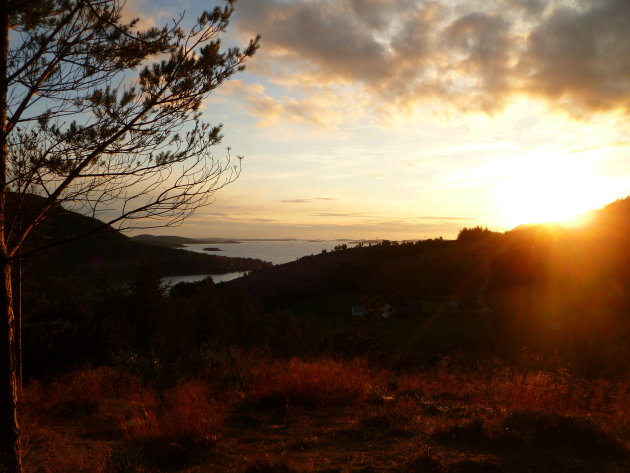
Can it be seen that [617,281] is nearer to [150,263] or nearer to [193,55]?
[150,263]

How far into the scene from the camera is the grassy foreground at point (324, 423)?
5004 millimetres

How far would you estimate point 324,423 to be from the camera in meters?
6.70

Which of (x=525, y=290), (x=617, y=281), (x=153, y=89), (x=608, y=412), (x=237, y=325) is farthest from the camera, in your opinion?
(x=525, y=290)

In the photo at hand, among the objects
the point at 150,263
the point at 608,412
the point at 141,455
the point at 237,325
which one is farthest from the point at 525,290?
the point at 141,455

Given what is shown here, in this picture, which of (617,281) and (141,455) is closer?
(141,455)

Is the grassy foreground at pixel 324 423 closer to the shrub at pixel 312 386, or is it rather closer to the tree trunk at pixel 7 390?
the shrub at pixel 312 386

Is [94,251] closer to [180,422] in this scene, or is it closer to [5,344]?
[180,422]

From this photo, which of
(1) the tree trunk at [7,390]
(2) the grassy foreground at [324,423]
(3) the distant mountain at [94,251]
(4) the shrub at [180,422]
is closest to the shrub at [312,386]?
(2) the grassy foreground at [324,423]

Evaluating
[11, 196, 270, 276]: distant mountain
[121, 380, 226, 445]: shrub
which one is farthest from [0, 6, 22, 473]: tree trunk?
[121, 380, 226, 445]: shrub

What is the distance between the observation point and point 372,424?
21.3 feet

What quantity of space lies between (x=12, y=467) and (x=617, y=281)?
123 ft

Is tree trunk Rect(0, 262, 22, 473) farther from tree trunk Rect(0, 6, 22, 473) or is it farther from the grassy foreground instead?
the grassy foreground

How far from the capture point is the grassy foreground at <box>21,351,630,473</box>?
5.00m

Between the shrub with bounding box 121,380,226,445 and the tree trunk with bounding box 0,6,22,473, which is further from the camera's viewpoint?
the shrub with bounding box 121,380,226,445
